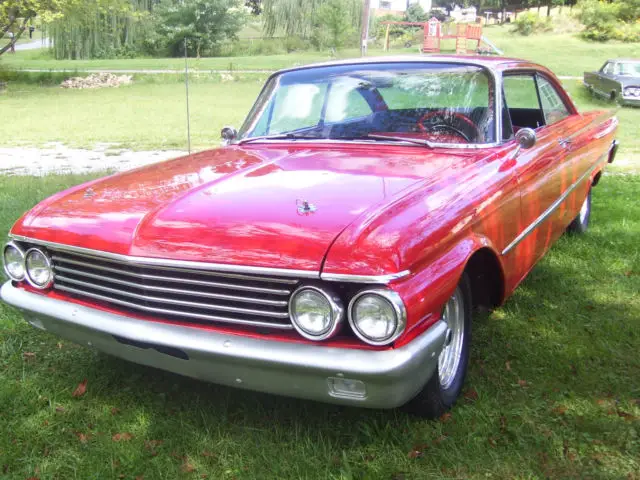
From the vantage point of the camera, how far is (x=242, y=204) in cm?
258

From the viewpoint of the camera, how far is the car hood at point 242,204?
2.30 m

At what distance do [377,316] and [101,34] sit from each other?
44434 mm

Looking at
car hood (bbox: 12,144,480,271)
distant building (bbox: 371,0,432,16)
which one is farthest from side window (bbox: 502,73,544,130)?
distant building (bbox: 371,0,432,16)

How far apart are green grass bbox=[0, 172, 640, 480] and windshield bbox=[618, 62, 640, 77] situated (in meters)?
16.1

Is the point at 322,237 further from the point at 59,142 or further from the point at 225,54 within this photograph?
the point at 225,54

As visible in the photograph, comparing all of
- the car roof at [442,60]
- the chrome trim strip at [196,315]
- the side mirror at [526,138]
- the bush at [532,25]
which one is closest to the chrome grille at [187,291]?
the chrome trim strip at [196,315]

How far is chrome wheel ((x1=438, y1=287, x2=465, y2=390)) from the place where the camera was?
281cm

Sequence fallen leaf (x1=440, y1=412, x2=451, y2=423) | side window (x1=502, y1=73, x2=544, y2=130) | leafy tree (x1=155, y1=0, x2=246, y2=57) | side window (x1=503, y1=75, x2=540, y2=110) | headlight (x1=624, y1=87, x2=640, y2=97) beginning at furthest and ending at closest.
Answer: leafy tree (x1=155, y1=0, x2=246, y2=57), headlight (x1=624, y1=87, x2=640, y2=97), side window (x1=502, y1=73, x2=544, y2=130), side window (x1=503, y1=75, x2=540, y2=110), fallen leaf (x1=440, y1=412, x2=451, y2=423)

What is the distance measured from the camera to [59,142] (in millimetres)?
12445

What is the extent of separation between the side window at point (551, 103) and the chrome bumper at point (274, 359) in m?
2.69

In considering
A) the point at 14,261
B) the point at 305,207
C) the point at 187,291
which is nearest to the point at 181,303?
the point at 187,291

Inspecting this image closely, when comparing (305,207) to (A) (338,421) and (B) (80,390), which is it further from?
(B) (80,390)

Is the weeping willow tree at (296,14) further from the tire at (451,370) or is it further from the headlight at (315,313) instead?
the headlight at (315,313)

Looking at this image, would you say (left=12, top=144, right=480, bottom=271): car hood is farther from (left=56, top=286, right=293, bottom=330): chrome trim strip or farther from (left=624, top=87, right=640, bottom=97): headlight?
(left=624, top=87, right=640, bottom=97): headlight
